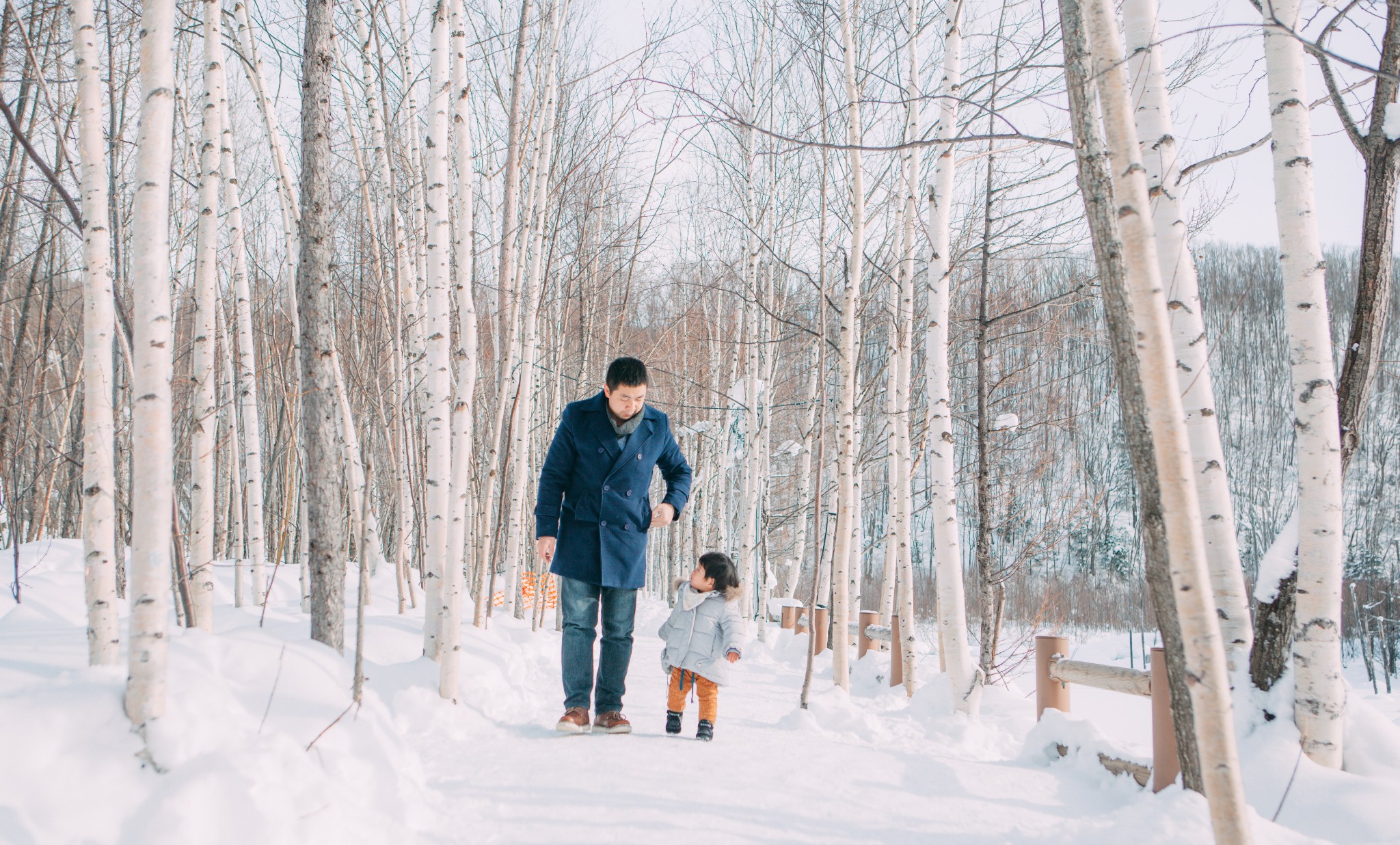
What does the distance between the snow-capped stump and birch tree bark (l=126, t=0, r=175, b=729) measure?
5817 millimetres

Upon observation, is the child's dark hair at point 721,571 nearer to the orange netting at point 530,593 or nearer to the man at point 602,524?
the man at point 602,524

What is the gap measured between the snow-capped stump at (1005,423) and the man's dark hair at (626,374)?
13.6 ft

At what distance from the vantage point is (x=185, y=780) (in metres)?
1.76

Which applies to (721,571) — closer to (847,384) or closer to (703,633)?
(703,633)

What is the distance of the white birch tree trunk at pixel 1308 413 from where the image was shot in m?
2.36

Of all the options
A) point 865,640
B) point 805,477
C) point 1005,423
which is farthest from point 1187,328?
point 805,477

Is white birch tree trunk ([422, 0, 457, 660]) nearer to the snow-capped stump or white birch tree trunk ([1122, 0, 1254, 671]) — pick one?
white birch tree trunk ([1122, 0, 1254, 671])

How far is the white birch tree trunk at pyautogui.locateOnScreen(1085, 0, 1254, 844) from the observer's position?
4.63ft

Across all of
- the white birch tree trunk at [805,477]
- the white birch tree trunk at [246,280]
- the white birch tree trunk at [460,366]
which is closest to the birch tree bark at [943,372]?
the white birch tree trunk at [460,366]

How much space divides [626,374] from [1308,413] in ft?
8.04

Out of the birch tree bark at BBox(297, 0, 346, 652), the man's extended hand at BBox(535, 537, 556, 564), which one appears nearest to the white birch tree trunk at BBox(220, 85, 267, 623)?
the birch tree bark at BBox(297, 0, 346, 652)

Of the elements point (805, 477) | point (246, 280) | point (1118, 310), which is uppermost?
point (246, 280)

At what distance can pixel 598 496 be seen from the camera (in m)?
3.21

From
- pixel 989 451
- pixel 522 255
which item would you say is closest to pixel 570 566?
pixel 522 255
